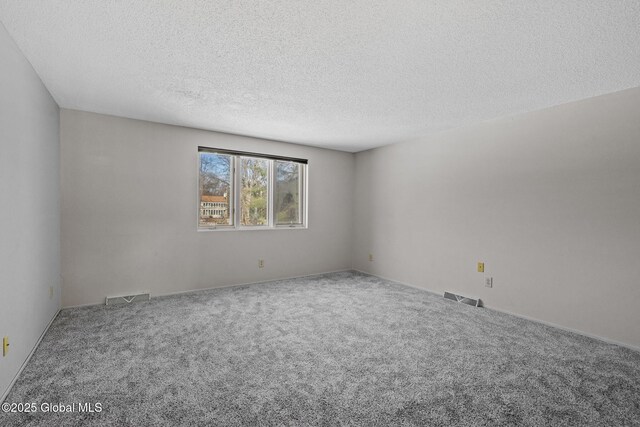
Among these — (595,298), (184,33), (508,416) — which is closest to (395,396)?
(508,416)

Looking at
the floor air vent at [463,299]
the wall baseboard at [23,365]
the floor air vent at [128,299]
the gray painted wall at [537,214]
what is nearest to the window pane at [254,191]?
the floor air vent at [128,299]

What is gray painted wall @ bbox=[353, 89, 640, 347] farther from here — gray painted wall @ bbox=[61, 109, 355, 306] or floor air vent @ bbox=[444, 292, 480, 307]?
gray painted wall @ bbox=[61, 109, 355, 306]

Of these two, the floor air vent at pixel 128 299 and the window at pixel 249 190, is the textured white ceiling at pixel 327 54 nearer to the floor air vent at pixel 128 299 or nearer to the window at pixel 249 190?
the window at pixel 249 190

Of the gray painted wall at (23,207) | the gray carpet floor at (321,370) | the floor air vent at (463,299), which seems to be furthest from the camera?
the floor air vent at (463,299)

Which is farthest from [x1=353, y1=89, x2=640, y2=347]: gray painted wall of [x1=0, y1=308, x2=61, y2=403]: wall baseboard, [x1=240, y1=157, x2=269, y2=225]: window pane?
[x1=0, y1=308, x2=61, y2=403]: wall baseboard

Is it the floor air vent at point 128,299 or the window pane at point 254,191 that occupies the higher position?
the window pane at point 254,191

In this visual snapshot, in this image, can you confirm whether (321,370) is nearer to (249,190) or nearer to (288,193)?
(249,190)

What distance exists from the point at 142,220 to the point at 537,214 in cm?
462

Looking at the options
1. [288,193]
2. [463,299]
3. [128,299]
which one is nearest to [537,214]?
[463,299]

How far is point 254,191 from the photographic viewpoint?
4805 millimetres

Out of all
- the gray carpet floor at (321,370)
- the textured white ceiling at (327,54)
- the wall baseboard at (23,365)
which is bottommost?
the gray carpet floor at (321,370)

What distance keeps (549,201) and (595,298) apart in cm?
100

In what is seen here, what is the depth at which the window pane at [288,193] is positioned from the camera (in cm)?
502

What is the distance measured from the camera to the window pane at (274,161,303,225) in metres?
5.02
